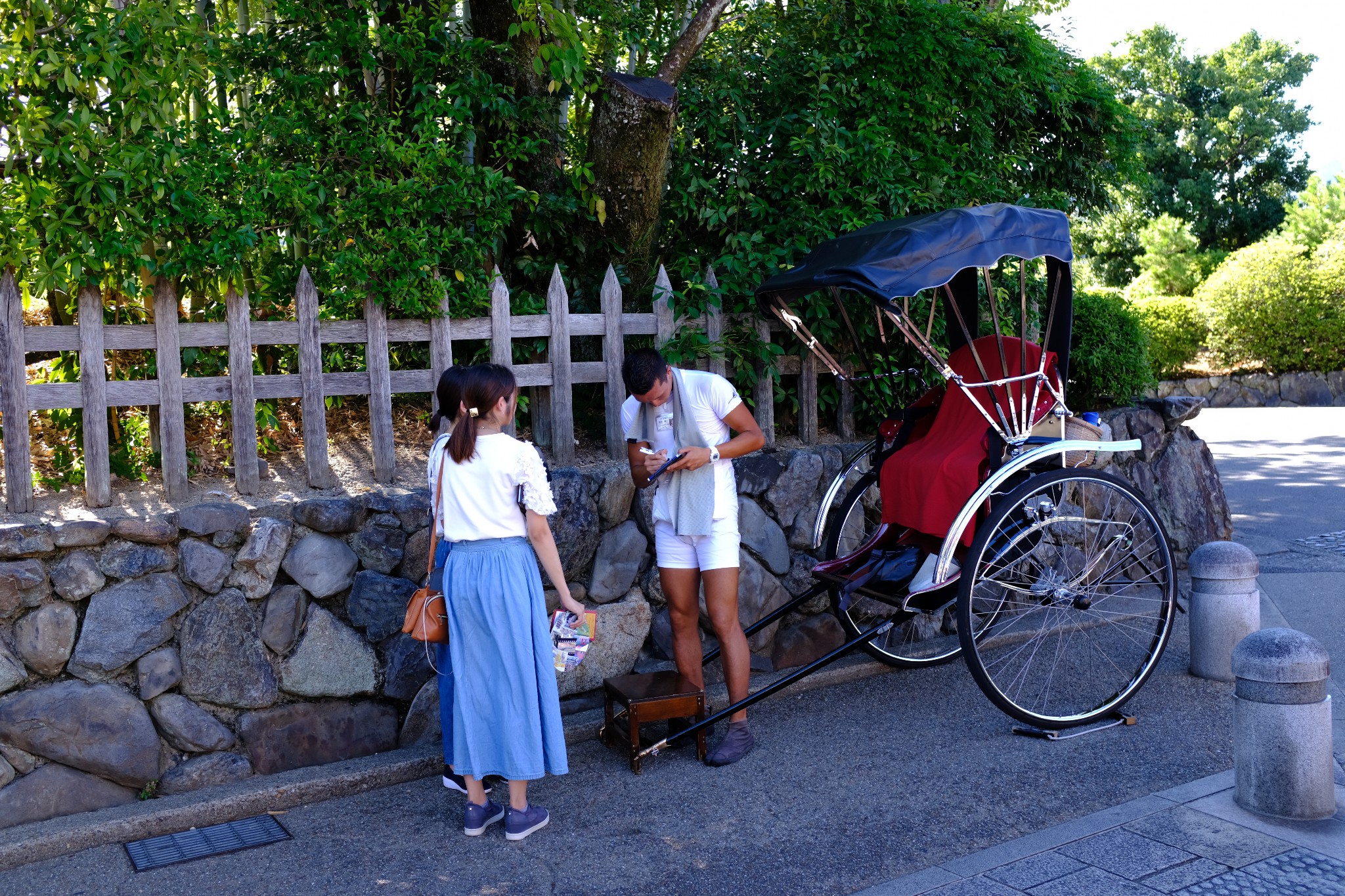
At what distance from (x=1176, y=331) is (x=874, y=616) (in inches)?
646

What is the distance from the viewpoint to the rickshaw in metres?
4.36

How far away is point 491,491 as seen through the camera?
3.75 metres

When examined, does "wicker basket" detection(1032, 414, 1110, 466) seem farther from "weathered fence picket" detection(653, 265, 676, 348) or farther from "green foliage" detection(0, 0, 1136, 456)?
"weathered fence picket" detection(653, 265, 676, 348)

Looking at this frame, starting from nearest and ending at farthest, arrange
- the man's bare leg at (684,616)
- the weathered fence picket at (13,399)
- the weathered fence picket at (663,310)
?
the weathered fence picket at (13,399), the man's bare leg at (684,616), the weathered fence picket at (663,310)

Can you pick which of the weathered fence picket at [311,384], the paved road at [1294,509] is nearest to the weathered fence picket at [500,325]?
the weathered fence picket at [311,384]

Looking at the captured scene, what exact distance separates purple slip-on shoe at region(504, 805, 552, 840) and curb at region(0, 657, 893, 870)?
0.63 metres

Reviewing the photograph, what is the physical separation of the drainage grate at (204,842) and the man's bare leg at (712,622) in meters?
1.69

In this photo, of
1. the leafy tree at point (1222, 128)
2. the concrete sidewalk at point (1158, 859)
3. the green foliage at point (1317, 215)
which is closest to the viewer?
the concrete sidewalk at point (1158, 859)

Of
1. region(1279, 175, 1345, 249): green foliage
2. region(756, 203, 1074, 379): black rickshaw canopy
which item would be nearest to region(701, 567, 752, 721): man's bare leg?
region(756, 203, 1074, 379): black rickshaw canopy

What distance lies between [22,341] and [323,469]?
125 centimetres

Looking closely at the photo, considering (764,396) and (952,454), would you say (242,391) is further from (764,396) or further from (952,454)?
(952,454)

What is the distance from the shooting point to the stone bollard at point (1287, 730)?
142 inches

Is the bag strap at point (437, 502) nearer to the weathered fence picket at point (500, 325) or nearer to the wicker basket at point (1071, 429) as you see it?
the weathered fence picket at point (500, 325)

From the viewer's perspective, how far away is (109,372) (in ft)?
16.6
